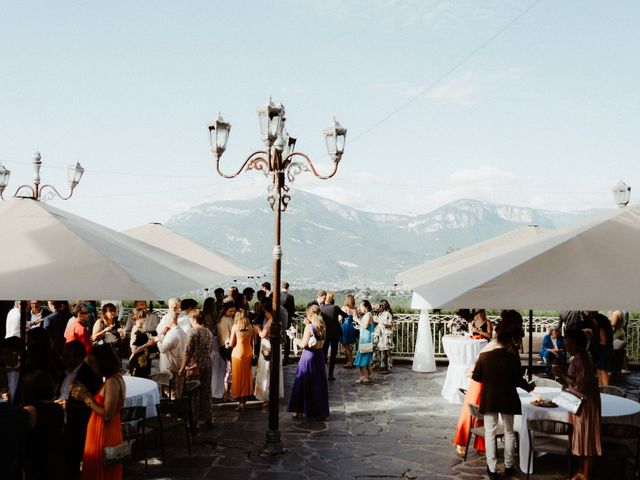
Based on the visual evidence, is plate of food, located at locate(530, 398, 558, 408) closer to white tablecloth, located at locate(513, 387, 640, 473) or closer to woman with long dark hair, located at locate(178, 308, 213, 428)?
white tablecloth, located at locate(513, 387, 640, 473)

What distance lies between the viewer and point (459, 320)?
16078 mm

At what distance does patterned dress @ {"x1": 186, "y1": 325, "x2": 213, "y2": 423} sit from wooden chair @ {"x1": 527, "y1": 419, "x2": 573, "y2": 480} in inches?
191

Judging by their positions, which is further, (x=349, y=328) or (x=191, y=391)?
(x=349, y=328)

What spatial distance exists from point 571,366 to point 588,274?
8.74ft

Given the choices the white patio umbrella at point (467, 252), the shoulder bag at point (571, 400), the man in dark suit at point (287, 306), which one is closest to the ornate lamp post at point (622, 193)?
the white patio umbrella at point (467, 252)

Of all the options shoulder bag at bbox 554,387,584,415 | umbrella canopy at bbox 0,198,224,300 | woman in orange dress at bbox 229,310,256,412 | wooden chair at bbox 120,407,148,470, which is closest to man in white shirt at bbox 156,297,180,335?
woman in orange dress at bbox 229,310,256,412

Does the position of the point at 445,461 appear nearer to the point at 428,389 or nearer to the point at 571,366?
the point at 571,366

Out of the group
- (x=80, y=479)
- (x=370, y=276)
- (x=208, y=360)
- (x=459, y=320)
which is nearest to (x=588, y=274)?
(x=80, y=479)

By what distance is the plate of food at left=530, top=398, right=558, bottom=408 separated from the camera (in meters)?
7.23

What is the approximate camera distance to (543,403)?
7273mm

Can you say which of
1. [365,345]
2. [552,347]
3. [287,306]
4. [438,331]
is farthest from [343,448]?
[438,331]

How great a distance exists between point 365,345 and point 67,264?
9542 mm

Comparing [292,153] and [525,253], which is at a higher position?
[292,153]

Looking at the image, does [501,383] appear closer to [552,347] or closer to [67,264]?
Answer: [67,264]
